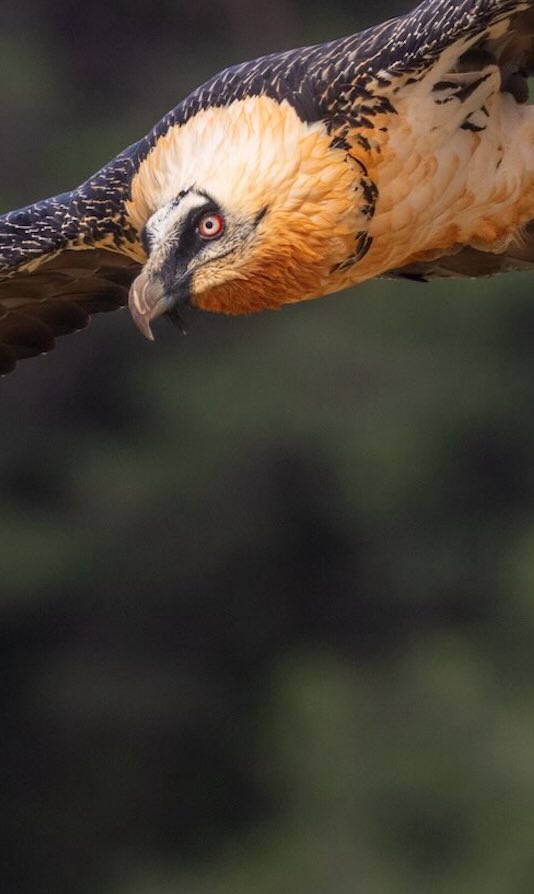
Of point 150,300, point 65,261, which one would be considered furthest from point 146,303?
point 65,261

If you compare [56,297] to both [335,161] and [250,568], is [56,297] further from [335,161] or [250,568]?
[250,568]

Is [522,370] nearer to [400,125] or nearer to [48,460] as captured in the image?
[48,460]

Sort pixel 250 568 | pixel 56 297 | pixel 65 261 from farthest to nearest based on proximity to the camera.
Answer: pixel 250 568, pixel 56 297, pixel 65 261

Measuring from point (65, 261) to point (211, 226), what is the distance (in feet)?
3.45

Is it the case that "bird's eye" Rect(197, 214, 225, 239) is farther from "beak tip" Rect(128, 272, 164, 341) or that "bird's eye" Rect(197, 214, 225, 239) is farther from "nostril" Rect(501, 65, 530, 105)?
"nostril" Rect(501, 65, 530, 105)

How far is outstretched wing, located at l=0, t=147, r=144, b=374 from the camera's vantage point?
4.94m

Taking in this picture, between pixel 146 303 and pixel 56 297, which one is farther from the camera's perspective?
pixel 56 297

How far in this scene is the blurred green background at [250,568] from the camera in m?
10.6

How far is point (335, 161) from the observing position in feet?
14.5

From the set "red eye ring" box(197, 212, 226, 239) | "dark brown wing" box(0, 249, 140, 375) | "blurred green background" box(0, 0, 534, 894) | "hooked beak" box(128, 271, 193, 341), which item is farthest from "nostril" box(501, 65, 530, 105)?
"blurred green background" box(0, 0, 534, 894)

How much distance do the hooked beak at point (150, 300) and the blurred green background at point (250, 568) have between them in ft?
20.0

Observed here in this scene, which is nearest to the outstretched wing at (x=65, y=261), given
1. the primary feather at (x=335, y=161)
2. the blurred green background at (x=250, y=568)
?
the primary feather at (x=335, y=161)

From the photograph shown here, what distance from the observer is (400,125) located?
4473 mm

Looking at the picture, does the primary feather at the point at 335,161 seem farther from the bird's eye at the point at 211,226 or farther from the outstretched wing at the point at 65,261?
the outstretched wing at the point at 65,261
